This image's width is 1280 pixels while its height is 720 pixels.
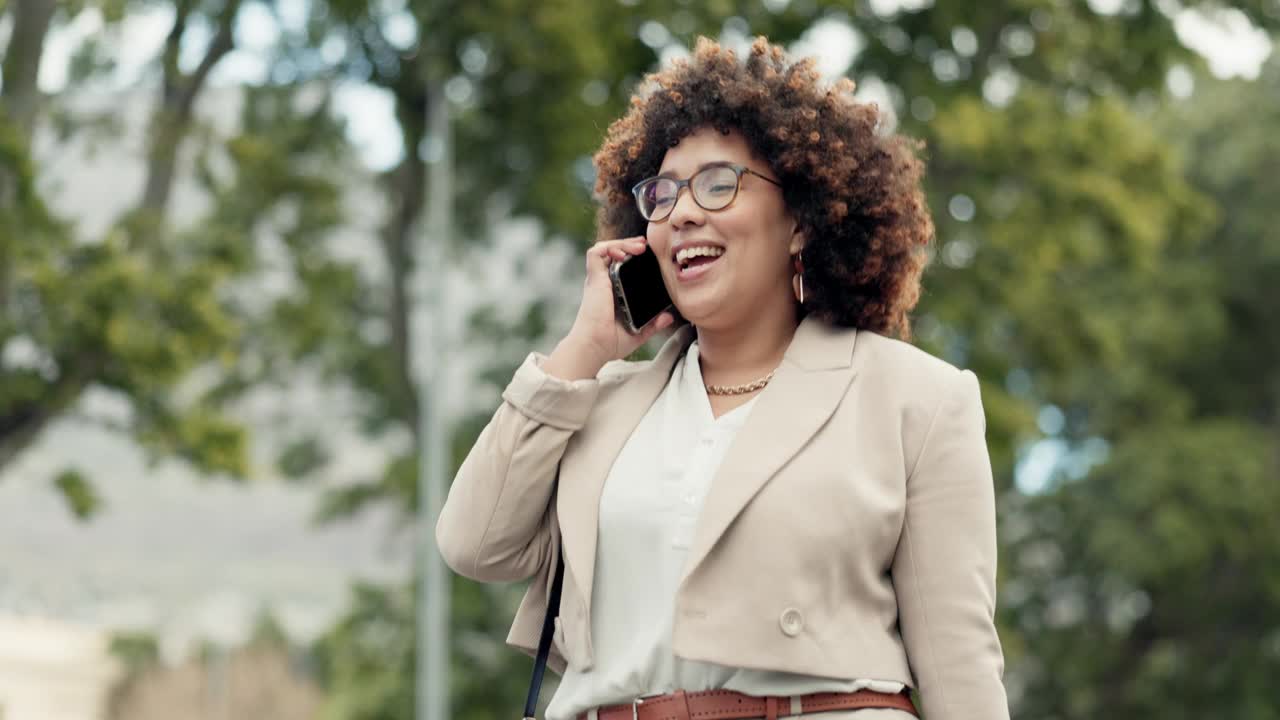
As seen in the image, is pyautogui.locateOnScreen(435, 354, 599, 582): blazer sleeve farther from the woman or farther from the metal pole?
the metal pole

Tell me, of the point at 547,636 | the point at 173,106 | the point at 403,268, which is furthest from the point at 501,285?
the point at 547,636

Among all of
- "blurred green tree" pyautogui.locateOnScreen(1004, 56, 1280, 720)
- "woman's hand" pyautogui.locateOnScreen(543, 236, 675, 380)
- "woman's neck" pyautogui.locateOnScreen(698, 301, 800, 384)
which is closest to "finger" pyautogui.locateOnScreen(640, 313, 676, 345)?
"woman's hand" pyautogui.locateOnScreen(543, 236, 675, 380)

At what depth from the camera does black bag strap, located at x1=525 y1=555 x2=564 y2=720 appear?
9.99ft

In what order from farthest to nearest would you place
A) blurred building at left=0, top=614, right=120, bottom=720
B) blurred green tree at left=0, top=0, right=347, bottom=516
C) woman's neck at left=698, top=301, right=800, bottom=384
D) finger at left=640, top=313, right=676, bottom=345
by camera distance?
1. blurred building at left=0, top=614, right=120, bottom=720
2. blurred green tree at left=0, top=0, right=347, bottom=516
3. finger at left=640, top=313, right=676, bottom=345
4. woman's neck at left=698, top=301, right=800, bottom=384

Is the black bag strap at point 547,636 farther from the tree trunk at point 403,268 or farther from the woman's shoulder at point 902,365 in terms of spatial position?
the tree trunk at point 403,268

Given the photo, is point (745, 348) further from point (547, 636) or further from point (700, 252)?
point (547, 636)

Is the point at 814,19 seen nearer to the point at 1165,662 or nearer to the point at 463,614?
the point at 463,614

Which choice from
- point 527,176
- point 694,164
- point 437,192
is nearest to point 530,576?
point 694,164

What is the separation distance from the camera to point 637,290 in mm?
3230

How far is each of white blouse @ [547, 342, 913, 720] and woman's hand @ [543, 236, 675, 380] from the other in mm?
166

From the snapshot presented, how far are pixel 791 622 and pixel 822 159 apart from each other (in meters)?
0.80

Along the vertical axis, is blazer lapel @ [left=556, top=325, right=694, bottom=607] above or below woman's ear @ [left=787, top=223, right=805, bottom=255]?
below

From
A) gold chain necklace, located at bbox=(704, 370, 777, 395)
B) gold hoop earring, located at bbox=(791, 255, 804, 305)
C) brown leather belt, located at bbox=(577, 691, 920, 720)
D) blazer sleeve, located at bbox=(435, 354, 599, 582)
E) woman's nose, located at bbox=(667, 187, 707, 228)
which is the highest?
woman's nose, located at bbox=(667, 187, 707, 228)

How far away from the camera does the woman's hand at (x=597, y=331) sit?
123 inches
